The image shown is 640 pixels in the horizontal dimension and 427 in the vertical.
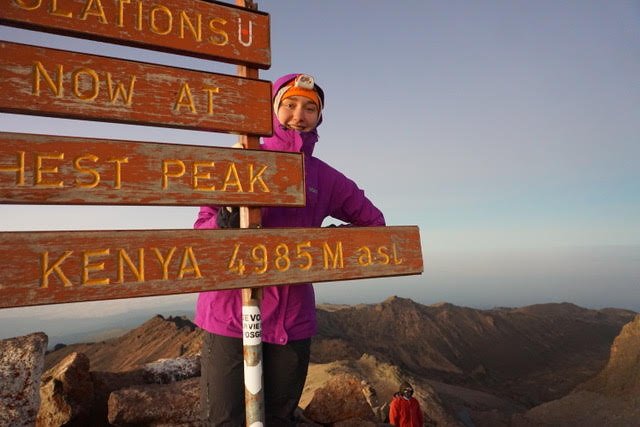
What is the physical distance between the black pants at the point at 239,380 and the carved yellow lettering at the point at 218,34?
6.45 ft

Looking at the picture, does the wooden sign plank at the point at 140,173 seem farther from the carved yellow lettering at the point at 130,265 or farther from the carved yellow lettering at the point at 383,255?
the carved yellow lettering at the point at 383,255

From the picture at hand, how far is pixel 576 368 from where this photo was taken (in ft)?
110

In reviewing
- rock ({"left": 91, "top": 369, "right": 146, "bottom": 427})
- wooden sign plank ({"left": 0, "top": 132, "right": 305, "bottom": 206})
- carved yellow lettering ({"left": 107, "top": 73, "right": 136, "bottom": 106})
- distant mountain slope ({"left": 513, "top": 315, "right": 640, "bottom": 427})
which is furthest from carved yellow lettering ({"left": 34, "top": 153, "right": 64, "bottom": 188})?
distant mountain slope ({"left": 513, "top": 315, "right": 640, "bottom": 427})

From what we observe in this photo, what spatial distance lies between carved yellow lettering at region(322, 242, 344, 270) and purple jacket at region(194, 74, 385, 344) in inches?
15.0

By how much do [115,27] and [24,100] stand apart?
0.67 metres

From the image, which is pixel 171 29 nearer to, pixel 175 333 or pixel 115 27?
pixel 115 27

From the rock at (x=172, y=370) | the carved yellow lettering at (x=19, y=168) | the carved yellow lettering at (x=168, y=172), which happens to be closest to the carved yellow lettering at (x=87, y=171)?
the carved yellow lettering at (x=19, y=168)

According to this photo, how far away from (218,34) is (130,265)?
1.60 metres

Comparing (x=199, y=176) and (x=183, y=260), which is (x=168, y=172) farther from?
(x=183, y=260)

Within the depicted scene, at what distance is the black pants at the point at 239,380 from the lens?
255cm

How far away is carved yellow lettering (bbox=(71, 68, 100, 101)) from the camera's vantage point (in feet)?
7.03

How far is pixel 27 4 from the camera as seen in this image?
2107mm

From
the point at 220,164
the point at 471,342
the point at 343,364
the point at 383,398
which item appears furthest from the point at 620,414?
the point at 471,342

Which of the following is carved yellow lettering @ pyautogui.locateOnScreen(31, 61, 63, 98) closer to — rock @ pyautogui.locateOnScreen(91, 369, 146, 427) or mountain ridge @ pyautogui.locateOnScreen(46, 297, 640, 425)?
rock @ pyautogui.locateOnScreen(91, 369, 146, 427)
